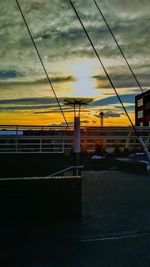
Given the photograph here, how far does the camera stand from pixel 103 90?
1091cm

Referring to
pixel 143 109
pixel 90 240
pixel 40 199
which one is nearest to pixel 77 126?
pixel 40 199

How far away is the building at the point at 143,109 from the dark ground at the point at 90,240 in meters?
45.6

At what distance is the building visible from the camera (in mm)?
49062

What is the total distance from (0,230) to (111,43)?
5384 mm

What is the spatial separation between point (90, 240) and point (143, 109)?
165 ft

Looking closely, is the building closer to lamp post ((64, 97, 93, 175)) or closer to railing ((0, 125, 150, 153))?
railing ((0, 125, 150, 153))

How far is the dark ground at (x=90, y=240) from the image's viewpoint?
2.51m

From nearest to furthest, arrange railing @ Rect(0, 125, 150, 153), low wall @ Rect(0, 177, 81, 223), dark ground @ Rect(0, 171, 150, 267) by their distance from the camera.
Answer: dark ground @ Rect(0, 171, 150, 267)
low wall @ Rect(0, 177, 81, 223)
railing @ Rect(0, 125, 150, 153)

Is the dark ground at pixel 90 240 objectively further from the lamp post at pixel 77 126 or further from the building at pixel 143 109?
the building at pixel 143 109

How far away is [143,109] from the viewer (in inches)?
2015

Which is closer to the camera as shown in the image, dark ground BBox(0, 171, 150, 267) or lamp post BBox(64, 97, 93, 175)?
dark ground BBox(0, 171, 150, 267)

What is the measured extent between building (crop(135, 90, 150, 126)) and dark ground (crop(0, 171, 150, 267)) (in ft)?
150

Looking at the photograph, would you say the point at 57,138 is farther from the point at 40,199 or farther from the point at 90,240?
the point at 90,240

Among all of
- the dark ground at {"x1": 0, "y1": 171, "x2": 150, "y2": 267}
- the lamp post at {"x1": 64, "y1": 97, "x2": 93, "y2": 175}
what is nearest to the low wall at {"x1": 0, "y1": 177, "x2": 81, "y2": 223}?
the dark ground at {"x1": 0, "y1": 171, "x2": 150, "y2": 267}
